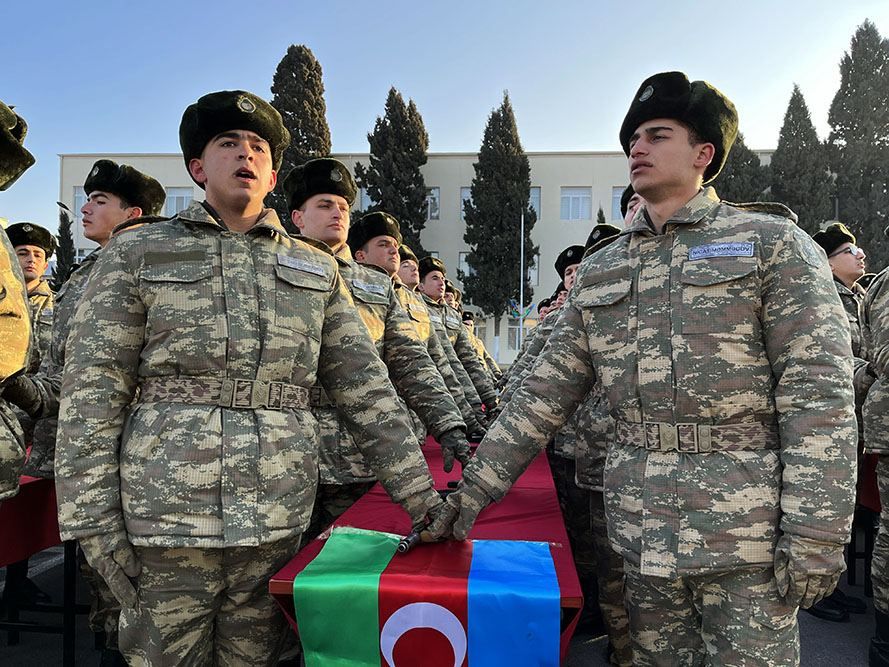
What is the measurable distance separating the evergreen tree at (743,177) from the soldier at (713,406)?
27.2 metres

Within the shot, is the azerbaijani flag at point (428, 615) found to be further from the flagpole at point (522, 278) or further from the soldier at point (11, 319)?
the flagpole at point (522, 278)

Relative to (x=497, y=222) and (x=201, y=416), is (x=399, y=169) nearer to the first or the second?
(x=497, y=222)

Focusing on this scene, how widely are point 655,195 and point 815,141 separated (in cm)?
2999

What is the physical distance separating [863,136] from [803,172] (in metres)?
3.22

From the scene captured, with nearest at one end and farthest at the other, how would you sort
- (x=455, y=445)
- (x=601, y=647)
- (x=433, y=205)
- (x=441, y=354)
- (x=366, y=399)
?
(x=366, y=399) → (x=455, y=445) → (x=601, y=647) → (x=441, y=354) → (x=433, y=205)

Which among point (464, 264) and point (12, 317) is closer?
point (12, 317)

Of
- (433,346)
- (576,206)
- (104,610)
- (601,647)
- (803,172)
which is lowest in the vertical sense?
(601,647)

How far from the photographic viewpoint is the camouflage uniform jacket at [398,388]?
3.23 meters

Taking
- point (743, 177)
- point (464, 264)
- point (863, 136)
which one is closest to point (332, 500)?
point (464, 264)

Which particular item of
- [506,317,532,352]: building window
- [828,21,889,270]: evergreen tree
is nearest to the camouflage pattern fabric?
[506,317,532,352]: building window

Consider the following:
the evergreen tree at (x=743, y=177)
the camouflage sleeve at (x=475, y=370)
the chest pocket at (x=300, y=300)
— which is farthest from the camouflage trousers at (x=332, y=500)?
the evergreen tree at (x=743, y=177)

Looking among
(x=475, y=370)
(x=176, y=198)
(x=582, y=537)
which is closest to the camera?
(x=582, y=537)

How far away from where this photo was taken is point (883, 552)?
3301 millimetres

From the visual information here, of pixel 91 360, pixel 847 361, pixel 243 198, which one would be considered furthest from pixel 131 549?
pixel 847 361
